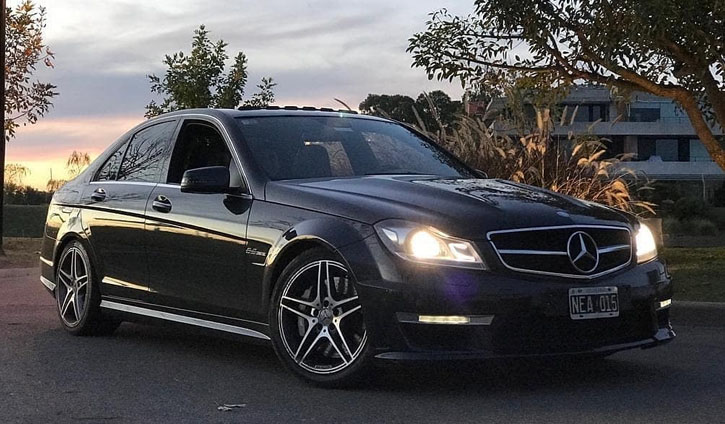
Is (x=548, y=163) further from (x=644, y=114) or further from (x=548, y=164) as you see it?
(x=644, y=114)

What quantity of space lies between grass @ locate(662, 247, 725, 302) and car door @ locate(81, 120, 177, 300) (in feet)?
15.7

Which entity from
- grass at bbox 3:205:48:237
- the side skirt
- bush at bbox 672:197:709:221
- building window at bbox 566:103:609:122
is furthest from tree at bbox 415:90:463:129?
building window at bbox 566:103:609:122

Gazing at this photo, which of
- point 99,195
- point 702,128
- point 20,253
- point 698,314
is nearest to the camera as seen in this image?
point 99,195

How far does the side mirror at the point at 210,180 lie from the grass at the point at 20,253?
996 cm

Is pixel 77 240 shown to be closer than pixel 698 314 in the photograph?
Yes

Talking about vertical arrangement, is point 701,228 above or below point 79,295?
below

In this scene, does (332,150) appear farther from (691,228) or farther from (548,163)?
(691,228)

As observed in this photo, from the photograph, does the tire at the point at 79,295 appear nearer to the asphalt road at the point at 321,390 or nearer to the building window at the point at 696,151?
the asphalt road at the point at 321,390

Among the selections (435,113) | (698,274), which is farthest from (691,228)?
(698,274)

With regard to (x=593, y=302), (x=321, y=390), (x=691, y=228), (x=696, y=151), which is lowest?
(x=691, y=228)

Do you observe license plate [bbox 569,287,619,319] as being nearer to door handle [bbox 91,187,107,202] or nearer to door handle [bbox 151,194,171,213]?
door handle [bbox 151,194,171,213]

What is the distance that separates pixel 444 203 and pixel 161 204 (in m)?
2.15

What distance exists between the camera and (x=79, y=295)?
26.9 ft

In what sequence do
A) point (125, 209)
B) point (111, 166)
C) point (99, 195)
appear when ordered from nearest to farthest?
1. point (125, 209)
2. point (99, 195)
3. point (111, 166)
